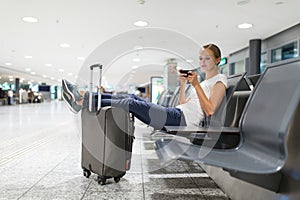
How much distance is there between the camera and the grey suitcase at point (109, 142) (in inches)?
80.7

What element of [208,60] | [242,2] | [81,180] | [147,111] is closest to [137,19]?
[242,2]

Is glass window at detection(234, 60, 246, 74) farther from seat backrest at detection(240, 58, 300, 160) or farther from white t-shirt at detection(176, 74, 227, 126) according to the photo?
seat backrest at detection(240, 58, 300, 160)

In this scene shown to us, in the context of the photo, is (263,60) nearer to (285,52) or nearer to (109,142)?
(285,52)

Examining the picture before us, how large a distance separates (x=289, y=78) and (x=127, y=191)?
1.36 metres

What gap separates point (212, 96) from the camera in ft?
6.52

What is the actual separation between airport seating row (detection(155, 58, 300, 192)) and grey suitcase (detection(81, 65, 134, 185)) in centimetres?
58

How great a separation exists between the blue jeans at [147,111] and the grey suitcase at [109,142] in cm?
7

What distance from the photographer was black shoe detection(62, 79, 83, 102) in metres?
2.20

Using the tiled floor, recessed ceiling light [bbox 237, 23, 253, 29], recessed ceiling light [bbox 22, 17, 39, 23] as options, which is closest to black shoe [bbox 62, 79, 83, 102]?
the tiled floor

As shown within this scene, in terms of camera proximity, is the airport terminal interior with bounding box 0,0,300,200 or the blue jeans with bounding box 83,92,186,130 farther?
the blue jeans with bounding box 83,92,186,130

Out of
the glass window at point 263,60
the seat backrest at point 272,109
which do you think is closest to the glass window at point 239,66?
the glass window at point 263,60

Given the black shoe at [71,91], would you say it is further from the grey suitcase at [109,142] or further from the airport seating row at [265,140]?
the airport seating row at [265,140]

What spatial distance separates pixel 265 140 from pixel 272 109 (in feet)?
0.57

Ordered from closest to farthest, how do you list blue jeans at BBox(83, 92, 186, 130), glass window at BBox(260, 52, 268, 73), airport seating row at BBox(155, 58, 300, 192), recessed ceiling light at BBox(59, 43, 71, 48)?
airport seating row at BBox(155, 58, 300, 192) → blue jeans at BBox(83, 92, 186, 130) → glass window at BBox(260, 52, 268, 73) → recessed ceiling light at BBox(59, 43, 71, 48)
